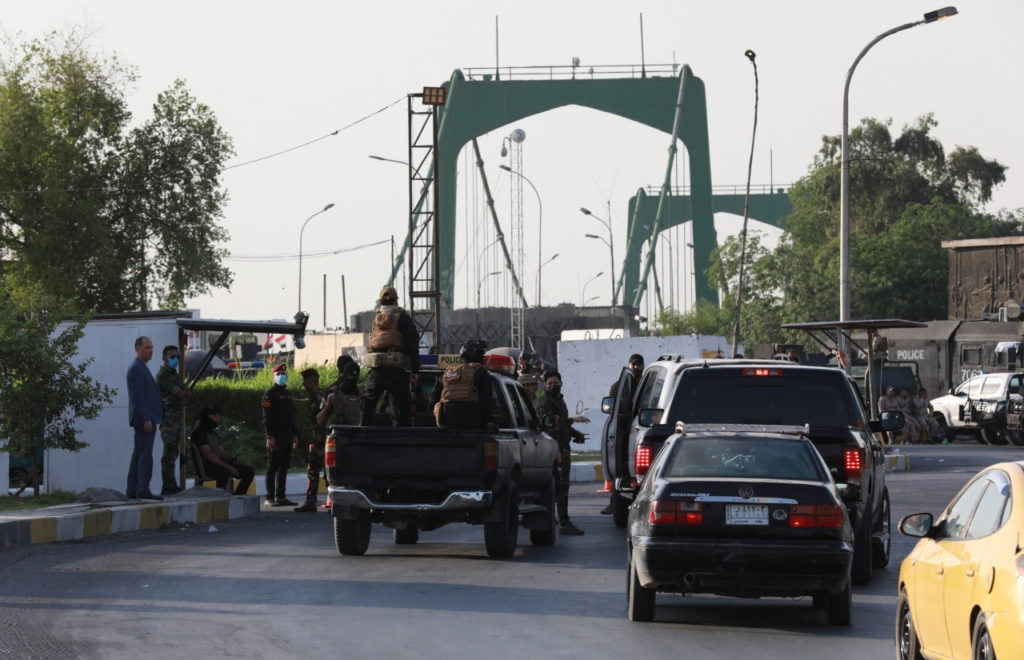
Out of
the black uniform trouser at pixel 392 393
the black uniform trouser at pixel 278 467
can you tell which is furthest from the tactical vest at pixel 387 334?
the black uniform trouser at pixel 278 467

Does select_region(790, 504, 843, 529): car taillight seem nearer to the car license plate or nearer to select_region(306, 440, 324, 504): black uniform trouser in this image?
the car license plate

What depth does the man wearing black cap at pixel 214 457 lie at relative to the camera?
21.5m

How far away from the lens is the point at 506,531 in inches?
581

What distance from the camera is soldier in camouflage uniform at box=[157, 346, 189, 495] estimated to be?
19922 millimetres

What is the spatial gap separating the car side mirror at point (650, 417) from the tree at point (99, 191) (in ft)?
140

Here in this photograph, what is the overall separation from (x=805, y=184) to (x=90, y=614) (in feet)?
282

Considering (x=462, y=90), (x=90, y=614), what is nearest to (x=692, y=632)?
(x=90, y=614)

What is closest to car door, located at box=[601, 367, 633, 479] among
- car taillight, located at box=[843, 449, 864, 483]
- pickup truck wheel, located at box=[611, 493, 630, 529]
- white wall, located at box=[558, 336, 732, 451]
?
pickup truck wheel, located at box=[611, 493, 630, 529]

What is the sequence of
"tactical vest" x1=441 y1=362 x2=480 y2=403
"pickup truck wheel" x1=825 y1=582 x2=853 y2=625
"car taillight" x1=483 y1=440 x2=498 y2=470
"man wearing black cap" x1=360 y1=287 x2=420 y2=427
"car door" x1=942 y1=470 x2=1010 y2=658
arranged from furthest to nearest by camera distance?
"man wearing black cap" x1=360 y1=287 x2=420 y2=427 → "tactical vest" x1=441 y1=362 x2=480 y2=403 → "car taillight" x1=483 y1=440 x2=498 y2=470 → "pickup truck wheel" x1=825 y1=582 x2=853 y2=625 → "car door" x1=942 y1=470 x2=1010 y2=658

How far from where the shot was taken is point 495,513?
1464cm

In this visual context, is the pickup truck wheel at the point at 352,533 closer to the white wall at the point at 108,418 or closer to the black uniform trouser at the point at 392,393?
the black uniform trouser at the point at 392,393

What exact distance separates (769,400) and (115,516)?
8.10 meters

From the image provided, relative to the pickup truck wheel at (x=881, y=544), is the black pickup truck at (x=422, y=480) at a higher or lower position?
higher

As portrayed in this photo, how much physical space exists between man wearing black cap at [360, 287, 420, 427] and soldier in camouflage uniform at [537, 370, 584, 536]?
206 cm
